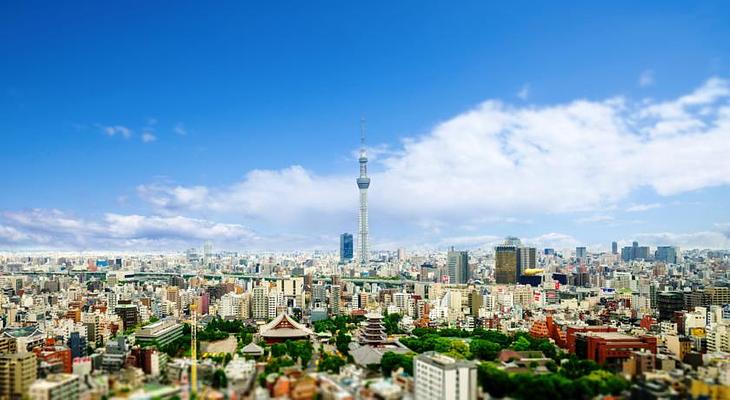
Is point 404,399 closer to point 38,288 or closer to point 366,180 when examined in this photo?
point 38,288

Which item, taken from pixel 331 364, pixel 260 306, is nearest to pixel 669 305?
pixel 331 364

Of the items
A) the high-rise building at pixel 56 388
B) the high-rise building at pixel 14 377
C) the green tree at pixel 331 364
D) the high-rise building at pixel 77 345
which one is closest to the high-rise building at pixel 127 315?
the high-rise building at pixel 77 345

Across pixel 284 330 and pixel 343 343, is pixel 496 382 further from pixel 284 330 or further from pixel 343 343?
pixel 284 330

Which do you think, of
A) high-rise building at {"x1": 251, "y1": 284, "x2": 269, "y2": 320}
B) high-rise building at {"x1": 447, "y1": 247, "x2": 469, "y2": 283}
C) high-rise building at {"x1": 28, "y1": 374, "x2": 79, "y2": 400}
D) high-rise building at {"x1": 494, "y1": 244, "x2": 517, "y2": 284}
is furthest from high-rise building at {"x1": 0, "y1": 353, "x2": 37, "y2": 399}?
high-rise building at {"x1": 447, "y1": 247, "x2": 469, "y2": 283}

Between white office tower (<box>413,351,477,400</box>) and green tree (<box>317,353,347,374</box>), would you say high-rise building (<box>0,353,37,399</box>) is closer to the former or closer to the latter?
green tree (<box>317,353,347,374</box>)

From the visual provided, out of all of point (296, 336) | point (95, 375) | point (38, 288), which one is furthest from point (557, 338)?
point (38, 288)

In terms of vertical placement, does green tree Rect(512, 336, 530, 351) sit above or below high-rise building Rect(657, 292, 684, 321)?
below
